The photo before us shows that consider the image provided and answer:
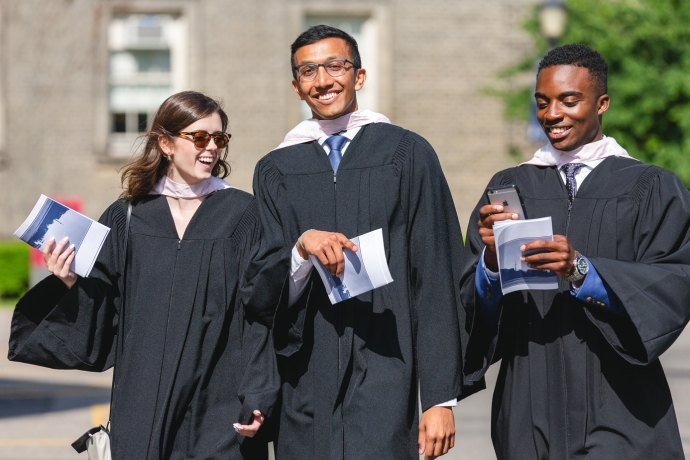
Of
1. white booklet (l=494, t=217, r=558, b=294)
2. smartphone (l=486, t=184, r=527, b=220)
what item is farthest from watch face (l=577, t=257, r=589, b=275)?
smartphone (l=486, t=184, r=527, b=220)

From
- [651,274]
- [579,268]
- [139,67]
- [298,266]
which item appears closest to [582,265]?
[579,268]

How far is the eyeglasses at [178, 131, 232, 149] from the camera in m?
4.38

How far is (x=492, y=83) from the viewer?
20328 mm

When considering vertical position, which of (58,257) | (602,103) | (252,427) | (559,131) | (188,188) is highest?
(602,103)

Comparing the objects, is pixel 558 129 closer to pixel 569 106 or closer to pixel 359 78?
pixel 569 106

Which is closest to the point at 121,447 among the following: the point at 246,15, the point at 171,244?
the point at 171,244

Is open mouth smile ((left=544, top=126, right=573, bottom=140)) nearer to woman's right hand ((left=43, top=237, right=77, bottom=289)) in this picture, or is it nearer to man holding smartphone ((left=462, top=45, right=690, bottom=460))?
man holding smartphone ((left=462, top=45, right=690, bottom=460))

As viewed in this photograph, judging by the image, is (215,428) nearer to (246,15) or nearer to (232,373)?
(232,373)

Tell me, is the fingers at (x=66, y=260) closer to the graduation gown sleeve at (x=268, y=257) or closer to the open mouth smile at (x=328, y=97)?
the graduation gown sleeve at (x=268, y=257)

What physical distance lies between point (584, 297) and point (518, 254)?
275mm

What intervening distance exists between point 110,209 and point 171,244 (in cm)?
34

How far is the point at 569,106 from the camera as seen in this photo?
396 cm

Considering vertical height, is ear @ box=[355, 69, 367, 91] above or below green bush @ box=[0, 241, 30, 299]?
above

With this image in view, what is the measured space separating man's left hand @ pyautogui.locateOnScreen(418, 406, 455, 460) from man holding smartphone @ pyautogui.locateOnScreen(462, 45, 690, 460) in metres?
0.24
